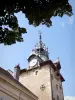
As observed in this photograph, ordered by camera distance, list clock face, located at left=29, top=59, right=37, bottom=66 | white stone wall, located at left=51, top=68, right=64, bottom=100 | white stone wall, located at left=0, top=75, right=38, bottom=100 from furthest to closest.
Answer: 1. clock face, located at left=29, top=59, right=37, bottom=66
2. white stone wall, located at left=51, top=68, right=64, bottom=100
3. white stone wall, located at left=0, top=75, right=38, bottom=100

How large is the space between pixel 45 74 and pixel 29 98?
34.3 ft

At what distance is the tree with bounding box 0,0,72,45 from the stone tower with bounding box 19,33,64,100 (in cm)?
2782

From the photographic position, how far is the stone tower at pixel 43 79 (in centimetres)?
3278

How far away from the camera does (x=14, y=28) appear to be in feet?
16.7

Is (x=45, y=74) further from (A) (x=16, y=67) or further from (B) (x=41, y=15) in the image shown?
(B) (x=41, y=15)

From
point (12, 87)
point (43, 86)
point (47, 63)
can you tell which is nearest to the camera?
point (12, 87)

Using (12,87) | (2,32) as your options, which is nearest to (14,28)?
(2,32)

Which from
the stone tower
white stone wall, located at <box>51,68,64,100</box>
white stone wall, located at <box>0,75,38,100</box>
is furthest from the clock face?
white stone wall, located at <box>0,75,38,100</box>

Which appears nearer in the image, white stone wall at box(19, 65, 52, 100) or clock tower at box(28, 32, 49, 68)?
white stone wall at box(19, 65, 52, 100)

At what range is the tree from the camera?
480 centimetres

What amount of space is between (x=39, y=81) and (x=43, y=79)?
78cm

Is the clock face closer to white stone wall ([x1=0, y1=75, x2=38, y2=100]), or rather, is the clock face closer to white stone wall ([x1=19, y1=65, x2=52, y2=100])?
white stone wall ([x1=19, y1=65, x2=52, y2=100])

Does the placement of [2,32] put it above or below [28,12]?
below

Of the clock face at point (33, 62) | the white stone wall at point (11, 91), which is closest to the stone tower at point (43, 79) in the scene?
the clock face at point (33, 62)
